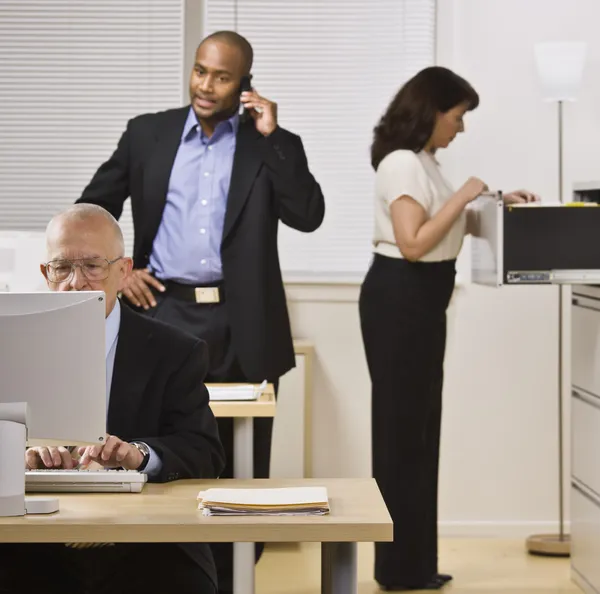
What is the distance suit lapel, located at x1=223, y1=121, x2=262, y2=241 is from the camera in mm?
3641

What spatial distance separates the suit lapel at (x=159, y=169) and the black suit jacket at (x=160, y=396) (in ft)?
4.59

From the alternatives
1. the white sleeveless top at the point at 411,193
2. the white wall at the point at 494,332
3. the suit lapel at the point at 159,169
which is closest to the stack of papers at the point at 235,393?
the suit lapel at the point at 159,169

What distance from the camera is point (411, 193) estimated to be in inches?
148

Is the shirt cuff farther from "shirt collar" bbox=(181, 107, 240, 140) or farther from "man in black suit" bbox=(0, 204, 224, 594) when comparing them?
"shirt collar" bbox=(181, 107, 240, 140)

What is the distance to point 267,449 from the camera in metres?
3.80

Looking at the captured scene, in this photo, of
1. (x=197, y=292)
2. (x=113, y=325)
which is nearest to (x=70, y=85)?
(x=197, y=292)

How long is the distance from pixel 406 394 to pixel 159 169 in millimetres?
1112

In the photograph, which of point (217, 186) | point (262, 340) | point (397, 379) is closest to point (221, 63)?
point (217, 186)

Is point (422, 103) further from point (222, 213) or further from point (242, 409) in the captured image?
point (242, 409)

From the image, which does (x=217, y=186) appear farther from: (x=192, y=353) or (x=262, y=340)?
(x=192, y=353)

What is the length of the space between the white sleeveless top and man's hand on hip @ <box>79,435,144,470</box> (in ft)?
5.96

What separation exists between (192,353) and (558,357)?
274cm

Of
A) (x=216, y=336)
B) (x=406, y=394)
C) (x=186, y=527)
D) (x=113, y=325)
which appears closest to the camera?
(x=186, y=527)

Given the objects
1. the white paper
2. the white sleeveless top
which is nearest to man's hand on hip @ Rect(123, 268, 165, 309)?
the white sleeveless top
